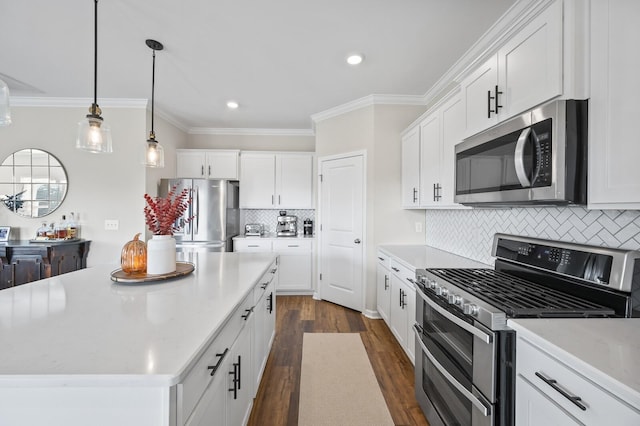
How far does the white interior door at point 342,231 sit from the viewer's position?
3.54 meters

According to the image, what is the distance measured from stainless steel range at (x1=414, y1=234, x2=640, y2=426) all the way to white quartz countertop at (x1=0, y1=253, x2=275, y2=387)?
3.53ft

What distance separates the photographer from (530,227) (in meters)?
1.82

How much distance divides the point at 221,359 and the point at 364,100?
3.26 m

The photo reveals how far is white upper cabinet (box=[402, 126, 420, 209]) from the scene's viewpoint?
294 centimetres

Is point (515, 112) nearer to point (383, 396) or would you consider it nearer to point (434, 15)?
point (434, 15)

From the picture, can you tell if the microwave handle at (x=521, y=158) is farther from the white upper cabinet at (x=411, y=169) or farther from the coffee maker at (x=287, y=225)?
the coffee maker at (x=287, y=225)

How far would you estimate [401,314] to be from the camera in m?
2.54

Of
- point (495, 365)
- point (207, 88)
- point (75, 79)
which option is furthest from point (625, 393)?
point (75, 79)

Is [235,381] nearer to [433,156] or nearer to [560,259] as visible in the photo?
[560,259]

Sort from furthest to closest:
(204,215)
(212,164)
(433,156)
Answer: (212,164), (204,215), (433,156)

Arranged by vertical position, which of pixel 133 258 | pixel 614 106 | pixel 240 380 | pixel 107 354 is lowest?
pixel 240 380

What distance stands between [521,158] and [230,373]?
5.52 feet

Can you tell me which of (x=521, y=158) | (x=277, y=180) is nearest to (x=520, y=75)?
(x=521, y=158)

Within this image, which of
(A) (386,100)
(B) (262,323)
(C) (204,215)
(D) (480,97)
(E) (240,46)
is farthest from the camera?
(C) (204,215)
